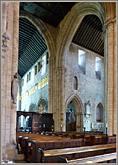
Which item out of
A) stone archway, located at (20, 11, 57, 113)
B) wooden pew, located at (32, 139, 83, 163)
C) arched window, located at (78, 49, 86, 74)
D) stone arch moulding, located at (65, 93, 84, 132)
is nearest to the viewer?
wooden pew, located at (32, 139, 83, 163)

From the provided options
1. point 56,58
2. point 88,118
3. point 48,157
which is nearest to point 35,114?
point 56,58

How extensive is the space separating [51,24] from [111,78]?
11.3 metres

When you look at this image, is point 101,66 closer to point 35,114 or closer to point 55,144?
point 35,114

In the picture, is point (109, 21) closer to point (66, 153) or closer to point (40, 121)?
point (66, 153)

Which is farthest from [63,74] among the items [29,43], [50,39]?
[29,43]

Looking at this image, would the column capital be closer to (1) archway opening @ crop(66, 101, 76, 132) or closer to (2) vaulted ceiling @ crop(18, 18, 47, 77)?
(2) vaulted ceiling @ crop(18, 18, 47, 77)

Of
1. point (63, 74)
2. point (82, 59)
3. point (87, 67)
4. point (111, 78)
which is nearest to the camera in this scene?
point (111, 78)

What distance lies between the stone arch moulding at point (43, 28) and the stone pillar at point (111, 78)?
920cm

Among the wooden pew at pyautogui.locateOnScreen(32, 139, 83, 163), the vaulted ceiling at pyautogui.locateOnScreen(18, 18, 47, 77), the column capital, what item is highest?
the vaulted ceiling at pyautogui.locateOnScreen(18, 18, 47, 77)

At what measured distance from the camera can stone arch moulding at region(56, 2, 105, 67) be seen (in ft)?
48.6

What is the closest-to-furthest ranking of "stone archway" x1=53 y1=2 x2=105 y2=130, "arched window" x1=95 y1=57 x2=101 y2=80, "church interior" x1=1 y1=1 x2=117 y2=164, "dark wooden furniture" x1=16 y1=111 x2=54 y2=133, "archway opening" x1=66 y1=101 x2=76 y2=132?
"church interior" x1=1 y1=1 x2=117 y2=164 → "dark wooden furniture" x1=16 y1=111 x2=54 y2=133 → "stone archway" x1=53 y1=2 x2=105 y2=130 → "archway opening" x1=66 y1=101 x2=76 y2=132 → "arched window" x1=95 y1=57 x2=101 y2=80

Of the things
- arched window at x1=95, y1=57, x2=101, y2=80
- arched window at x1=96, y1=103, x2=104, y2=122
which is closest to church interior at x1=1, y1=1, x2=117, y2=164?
arched window at x1=96, y1=103, x2=104, y2=122

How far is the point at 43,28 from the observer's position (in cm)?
1886

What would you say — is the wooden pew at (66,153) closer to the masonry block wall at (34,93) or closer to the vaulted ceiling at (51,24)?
the vaulted ceiling at (51,24)
